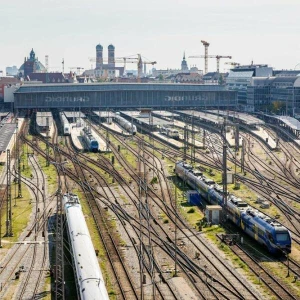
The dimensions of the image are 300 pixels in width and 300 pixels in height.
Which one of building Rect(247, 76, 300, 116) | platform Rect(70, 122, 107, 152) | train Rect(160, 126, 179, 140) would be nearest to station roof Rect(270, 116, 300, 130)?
building Rect(247, 76, 300, 116)

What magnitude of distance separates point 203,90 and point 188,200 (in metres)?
105

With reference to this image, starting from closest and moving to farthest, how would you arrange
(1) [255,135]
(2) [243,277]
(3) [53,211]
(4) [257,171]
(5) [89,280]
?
(5) [89,280] → (2) [243,277] → (3) [53,211] → (4) [257,171] → (1) [255,135]

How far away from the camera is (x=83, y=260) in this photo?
114ft

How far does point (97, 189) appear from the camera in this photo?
66625 mm

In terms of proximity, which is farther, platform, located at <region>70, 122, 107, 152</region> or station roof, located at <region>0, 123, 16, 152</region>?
platform, located at <region>70, 122, 107, 152</region>

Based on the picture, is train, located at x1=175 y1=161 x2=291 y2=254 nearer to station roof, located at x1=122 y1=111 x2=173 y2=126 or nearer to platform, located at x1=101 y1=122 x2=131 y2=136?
platform, located at x1=101 y1=122 x2=131 y2=136

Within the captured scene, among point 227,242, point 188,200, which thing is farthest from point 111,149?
point 227,242

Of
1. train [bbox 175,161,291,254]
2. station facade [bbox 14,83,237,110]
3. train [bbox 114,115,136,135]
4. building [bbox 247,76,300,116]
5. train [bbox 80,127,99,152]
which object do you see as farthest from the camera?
station facade [bbox 14,83,237,110]

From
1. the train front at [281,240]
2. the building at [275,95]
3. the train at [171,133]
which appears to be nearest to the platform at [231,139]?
the train at [171,133]

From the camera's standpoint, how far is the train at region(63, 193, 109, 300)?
3061 cm

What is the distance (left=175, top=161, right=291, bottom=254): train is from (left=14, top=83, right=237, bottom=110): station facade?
95861mm

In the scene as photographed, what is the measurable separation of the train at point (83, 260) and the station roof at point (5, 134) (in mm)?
42087

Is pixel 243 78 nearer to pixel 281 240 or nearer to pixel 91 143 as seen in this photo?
pixel 91 143

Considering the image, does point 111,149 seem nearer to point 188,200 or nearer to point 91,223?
point 188,200
